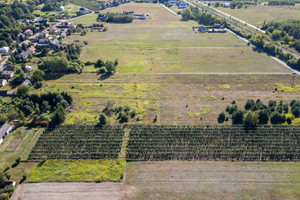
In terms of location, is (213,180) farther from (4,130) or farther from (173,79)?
(4,130)

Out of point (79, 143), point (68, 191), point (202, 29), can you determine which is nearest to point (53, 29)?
point (202, 29)

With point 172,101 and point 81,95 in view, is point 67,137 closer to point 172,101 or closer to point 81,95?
point 81,95

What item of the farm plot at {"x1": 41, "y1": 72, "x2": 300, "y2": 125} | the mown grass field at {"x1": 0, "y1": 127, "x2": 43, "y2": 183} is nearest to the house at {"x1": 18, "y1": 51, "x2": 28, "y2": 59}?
the farm plot at {"x1": 41, "y1": 72, "x2": 300, "y2": 125}

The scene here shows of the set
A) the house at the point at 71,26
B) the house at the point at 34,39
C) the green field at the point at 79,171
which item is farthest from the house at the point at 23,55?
the green field at the point at 79,171

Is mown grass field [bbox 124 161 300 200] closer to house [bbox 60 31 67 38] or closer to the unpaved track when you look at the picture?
the unpaved track

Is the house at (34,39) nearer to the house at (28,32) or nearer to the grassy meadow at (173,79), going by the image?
the house at (28,32)
